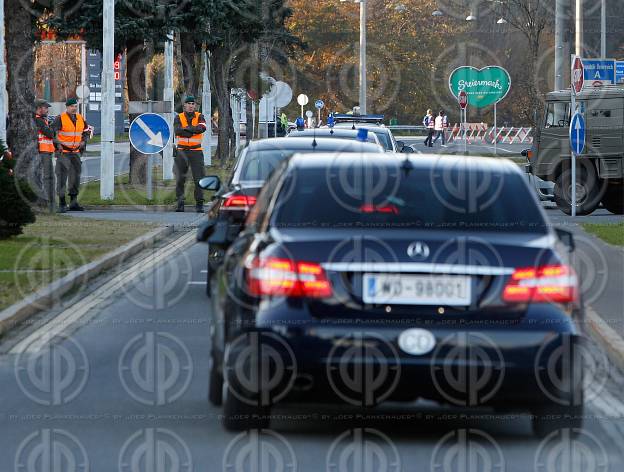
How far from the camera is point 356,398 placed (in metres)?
7.77

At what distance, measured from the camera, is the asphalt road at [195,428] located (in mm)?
7512

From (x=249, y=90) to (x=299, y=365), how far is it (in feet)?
175

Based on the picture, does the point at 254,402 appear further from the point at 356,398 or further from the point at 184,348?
the point at 184,348

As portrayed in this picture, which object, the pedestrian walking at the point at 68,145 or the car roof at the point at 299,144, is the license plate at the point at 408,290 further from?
the pedestrian walking at the point at 68,145

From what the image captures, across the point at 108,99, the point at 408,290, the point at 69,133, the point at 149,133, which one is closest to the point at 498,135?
the point at 108,99

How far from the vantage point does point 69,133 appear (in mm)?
28312

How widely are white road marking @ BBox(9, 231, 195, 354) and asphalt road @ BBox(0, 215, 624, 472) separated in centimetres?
12

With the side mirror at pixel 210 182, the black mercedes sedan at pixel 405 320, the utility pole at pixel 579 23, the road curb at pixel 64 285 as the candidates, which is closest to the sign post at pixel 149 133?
the road curb at pixel 64 285

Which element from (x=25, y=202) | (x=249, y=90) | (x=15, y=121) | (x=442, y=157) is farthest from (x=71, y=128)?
(x=249, y=90)

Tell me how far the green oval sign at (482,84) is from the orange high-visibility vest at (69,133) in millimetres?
26222

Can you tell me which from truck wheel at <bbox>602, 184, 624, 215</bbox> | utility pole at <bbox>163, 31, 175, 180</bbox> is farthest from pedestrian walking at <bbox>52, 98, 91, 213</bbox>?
utility pole at <bbox>163, 31, 175, 180</bbox>

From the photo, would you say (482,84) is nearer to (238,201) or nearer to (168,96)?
(168,96)

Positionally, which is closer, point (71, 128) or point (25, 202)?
point (25, 202)

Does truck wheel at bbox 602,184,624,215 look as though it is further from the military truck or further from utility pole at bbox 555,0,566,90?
utility pole at bbox 555,0,566,90
